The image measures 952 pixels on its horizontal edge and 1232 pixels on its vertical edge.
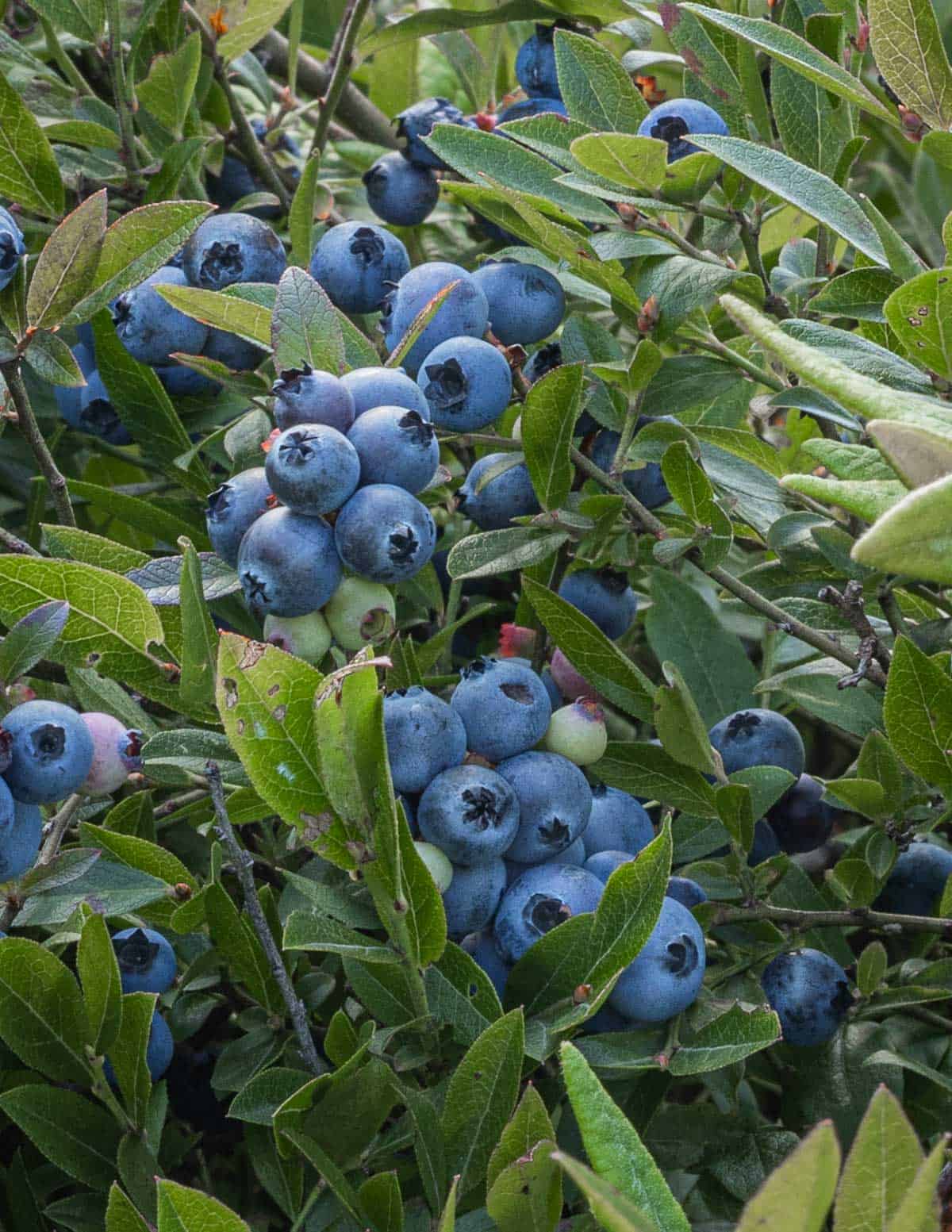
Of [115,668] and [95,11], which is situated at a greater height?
[95,11]

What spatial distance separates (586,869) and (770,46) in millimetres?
655

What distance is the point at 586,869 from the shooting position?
111cm

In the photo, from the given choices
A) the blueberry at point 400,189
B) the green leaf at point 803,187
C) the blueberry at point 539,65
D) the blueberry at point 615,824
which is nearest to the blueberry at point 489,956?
the blueberry at point 615,824

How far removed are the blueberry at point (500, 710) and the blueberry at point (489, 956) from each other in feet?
0.33

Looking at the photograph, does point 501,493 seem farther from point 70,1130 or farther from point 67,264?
point 70,1130

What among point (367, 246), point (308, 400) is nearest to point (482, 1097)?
point (308, 400)

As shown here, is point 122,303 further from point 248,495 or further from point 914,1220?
point 914,1220

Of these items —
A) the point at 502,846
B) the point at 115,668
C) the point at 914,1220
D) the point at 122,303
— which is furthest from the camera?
the point at 122,303

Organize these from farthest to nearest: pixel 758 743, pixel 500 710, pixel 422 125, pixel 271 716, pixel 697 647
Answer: pixel 422 125 < pixel 697 647 < pixel 758 743 < pixel 500 710 < pixel 271 716

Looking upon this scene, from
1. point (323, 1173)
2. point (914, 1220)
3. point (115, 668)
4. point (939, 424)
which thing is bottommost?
point (323, 1173)

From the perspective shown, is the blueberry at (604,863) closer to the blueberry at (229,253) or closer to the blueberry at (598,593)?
the blueberry at (598,593)

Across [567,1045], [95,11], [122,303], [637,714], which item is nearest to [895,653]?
[637,714]

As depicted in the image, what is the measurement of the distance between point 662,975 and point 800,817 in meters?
0.42

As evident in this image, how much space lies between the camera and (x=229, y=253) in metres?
1.38
